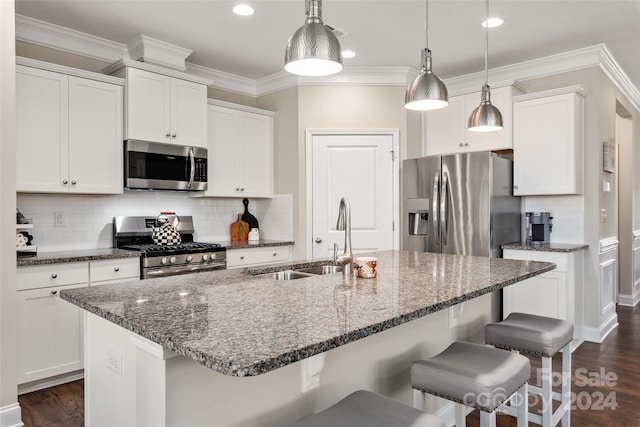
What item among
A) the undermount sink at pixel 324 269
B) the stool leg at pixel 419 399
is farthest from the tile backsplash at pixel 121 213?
the stool leg at pixel 419 399

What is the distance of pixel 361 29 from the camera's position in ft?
11.7

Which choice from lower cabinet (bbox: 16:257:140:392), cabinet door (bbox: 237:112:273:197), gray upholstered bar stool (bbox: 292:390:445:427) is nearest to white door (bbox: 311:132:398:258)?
cabinet door (bbox: 237:112:273:197)

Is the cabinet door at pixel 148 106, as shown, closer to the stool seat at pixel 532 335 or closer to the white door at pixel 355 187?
the white door at pixel 355 187

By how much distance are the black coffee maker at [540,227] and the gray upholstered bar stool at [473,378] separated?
8.85ft

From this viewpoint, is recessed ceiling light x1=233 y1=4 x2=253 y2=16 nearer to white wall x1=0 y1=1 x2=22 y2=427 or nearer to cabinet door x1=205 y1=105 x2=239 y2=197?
cabinet door x1=205 y1=105 x2=239 y2=197

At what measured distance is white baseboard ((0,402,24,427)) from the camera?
2373mm

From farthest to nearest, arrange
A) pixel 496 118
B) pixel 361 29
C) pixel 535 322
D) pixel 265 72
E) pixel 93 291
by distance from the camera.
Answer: pixel 265 72
pixel 361 29
pixel 496 118
pixel 535 322
pixel 93 291

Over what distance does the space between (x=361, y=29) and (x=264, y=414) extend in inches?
120

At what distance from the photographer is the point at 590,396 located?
2.83 metres

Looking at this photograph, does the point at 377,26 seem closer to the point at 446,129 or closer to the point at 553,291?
the point at 446,129

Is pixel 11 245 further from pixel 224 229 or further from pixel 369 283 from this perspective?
pixel 224 229

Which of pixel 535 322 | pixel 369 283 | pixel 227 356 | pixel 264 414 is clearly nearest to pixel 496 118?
pixel 535 322

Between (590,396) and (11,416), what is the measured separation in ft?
11.1

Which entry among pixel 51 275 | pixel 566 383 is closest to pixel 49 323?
pixel 51 275
